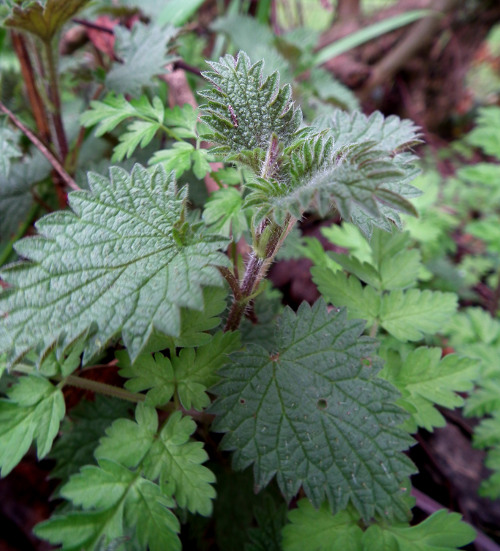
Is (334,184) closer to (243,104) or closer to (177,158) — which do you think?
(243,104)

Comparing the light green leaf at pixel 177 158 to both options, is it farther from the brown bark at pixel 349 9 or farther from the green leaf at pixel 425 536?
the brown bark at pixel 349 9

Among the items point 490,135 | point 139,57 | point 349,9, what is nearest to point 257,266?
point 139,57

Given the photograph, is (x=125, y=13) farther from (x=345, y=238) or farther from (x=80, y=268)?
(x=80, y=268)

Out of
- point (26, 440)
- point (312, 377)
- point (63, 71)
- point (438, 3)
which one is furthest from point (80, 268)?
point (438, 3)

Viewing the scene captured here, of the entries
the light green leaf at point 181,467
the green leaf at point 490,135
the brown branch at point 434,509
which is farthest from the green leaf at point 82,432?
the green leaf at point 490,135

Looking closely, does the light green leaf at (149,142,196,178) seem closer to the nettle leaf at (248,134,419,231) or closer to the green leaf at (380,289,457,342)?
the nettle leaf at (248,134,419,231)

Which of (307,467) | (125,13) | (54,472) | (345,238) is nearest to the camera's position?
(307,467)

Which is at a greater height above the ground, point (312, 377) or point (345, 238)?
point (345, 238)

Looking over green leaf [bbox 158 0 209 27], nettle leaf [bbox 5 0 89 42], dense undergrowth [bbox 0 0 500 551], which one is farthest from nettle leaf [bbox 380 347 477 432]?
green leaf [bbox 158 0 209 27]
